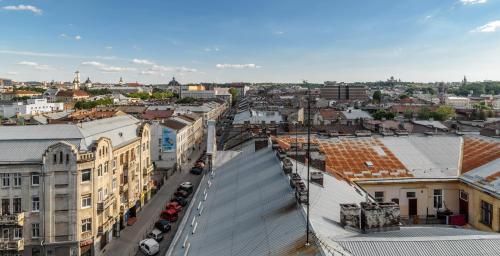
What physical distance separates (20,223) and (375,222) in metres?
25.8

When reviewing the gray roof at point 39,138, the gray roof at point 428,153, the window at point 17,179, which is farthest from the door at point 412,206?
the window at point 17,179

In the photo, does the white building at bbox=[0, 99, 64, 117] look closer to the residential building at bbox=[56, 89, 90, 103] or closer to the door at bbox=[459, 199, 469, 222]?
the residential building at bbox=[56, 89, 90, 103]

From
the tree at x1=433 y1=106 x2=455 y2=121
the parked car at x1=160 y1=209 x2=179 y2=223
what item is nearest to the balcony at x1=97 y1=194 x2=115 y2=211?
the parked car at x1=160 y1=209 x2=179 y2=223

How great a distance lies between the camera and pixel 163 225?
36406mm

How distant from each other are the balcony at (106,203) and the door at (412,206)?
75.6 ft

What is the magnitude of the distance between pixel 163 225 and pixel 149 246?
5.06m

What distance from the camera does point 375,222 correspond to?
14156 mm

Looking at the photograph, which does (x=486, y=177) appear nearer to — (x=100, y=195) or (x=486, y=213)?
(x=486, y=213)

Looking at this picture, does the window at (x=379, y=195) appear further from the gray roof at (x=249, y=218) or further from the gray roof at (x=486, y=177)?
the gray roof at (x=249, y=218)

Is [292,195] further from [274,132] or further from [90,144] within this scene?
[274,132]

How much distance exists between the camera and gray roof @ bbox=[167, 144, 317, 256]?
14.0 m

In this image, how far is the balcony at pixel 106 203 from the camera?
31.4 meters

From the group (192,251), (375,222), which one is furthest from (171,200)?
(375,222)

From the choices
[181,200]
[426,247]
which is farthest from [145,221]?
[426,247]
